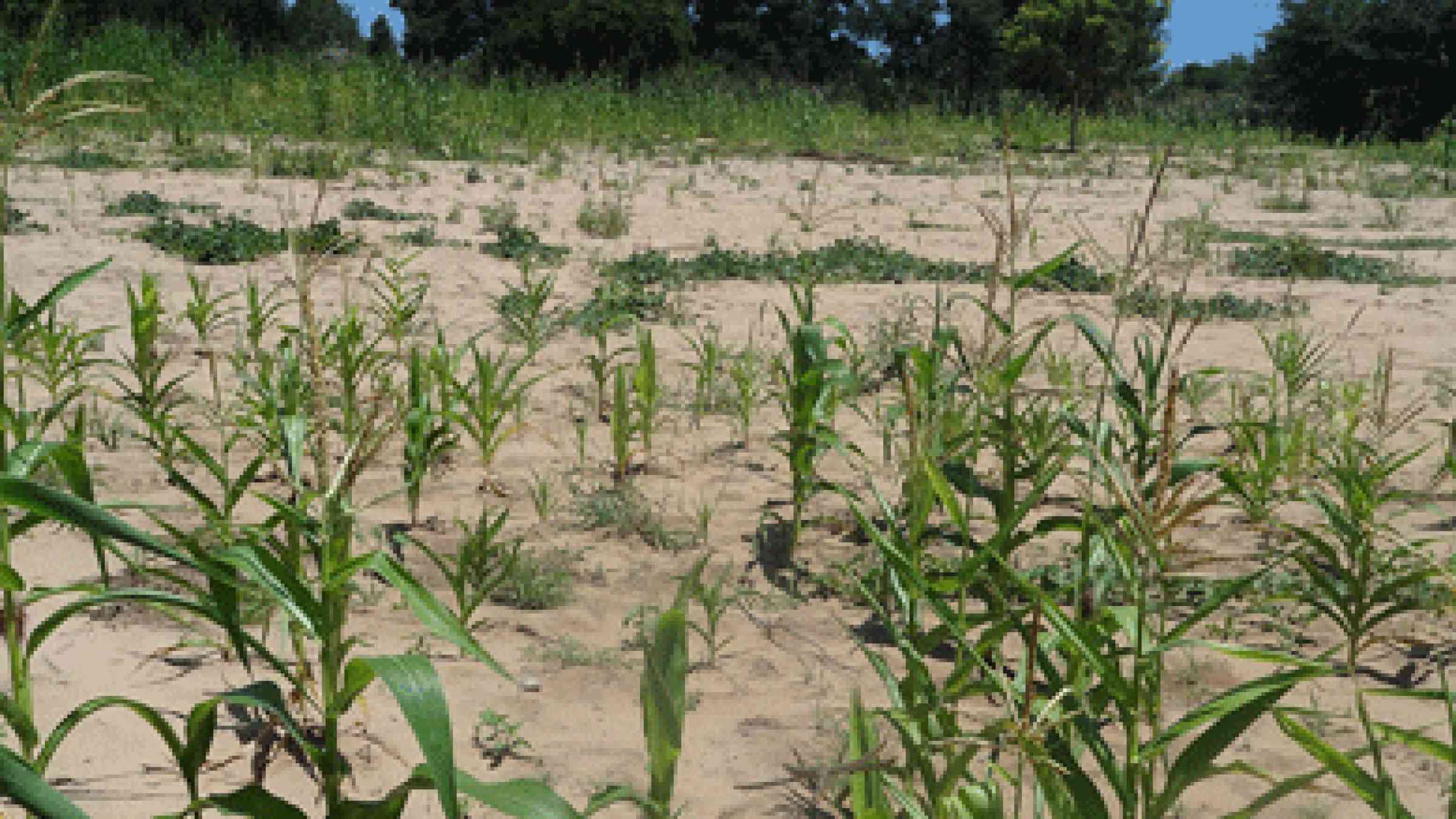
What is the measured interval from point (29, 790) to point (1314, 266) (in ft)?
23.0

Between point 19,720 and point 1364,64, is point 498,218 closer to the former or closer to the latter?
point 19,720

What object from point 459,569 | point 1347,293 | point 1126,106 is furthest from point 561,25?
point 459,569

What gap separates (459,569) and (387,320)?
1.55m

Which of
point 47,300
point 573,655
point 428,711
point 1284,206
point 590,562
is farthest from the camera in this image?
point 1284,206

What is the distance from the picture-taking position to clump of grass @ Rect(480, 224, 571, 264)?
609cm

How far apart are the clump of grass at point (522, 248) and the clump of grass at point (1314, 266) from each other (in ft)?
12.4

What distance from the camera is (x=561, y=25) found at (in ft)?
75.7

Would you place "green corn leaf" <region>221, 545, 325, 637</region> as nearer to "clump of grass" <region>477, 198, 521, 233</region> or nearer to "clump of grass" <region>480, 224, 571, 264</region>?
"clump of grass" <region>480, 224, 571, 264</region>

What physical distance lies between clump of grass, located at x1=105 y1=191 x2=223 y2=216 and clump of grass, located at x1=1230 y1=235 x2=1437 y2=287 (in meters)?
5.65

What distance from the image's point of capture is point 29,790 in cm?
95

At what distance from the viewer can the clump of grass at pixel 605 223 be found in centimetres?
702

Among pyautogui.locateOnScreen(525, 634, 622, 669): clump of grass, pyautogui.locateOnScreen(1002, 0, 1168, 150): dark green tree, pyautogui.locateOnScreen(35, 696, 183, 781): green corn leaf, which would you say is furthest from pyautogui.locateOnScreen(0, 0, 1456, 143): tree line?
pyautogui.locateOnScreen(35, 696, 183, 781): green corn leaf

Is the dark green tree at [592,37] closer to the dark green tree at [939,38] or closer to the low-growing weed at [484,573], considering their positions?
the dark green tree at [939,38]

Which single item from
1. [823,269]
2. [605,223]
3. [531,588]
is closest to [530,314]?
[531,588]
